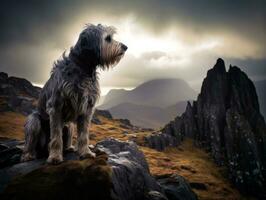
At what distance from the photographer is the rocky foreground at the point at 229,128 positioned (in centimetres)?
9338

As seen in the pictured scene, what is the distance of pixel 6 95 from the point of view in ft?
566

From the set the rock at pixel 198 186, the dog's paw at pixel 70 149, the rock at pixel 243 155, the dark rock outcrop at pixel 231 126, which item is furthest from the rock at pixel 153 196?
the rock at pixel 243 155

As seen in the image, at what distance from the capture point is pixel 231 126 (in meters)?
111

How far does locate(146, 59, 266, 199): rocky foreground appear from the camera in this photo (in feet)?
306

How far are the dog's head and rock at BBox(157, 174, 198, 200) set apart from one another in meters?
10.2

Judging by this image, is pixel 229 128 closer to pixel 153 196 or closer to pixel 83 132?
pixel 153 196

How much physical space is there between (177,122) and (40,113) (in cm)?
12561

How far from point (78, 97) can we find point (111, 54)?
A: 1658mm

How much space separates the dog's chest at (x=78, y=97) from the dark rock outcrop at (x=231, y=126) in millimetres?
88852

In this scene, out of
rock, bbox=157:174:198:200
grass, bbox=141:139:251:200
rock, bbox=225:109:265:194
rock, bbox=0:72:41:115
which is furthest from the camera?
rock, bbox=0:72:41:115

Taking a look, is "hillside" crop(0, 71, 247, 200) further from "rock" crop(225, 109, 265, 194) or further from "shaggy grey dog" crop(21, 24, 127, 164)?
"shaggy grey dog" crop(21, 24, 127, 164)

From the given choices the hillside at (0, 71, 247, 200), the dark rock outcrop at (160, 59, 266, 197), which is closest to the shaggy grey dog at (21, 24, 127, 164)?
the hillside at (0, 71, 247, 200)

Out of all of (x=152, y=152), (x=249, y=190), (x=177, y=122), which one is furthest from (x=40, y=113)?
(x=177, y=122)

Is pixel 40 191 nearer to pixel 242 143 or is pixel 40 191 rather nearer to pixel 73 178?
pixel 73 178
